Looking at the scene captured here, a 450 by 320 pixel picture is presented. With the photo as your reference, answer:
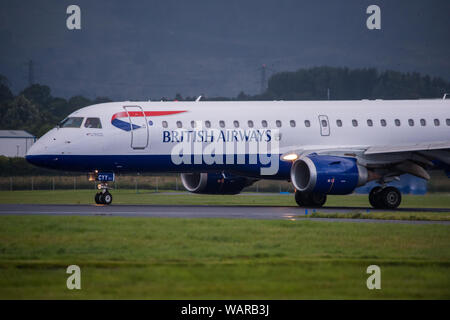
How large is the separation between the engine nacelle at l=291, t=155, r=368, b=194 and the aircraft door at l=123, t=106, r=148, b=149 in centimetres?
562

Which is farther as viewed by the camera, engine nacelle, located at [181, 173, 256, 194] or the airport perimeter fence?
the airport perimeter fence

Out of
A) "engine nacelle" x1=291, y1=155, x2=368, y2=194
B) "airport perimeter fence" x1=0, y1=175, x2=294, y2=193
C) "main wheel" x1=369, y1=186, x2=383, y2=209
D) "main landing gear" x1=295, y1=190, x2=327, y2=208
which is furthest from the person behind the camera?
"airport perimeter fence" x1=0, y1=175, x2=294, y2=193

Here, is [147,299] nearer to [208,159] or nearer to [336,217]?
[336,217]

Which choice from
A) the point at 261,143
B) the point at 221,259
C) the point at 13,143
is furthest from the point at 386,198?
the point at 13,143

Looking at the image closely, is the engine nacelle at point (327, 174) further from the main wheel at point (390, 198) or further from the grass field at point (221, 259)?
the grass field at point (221, 259)

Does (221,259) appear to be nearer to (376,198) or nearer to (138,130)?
(138,130)

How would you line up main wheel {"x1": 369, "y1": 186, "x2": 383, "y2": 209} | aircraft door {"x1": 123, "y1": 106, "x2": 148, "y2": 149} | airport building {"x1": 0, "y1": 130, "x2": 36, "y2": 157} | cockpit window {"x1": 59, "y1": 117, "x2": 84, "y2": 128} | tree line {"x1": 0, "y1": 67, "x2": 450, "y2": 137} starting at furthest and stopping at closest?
tree line {"x1": 0, "y1": 67, "x2": 450, "y2": 137} < airport building {"x1": 0, "y1": 130, "x2": 36, "y2": 157} < main wheel {"x1": 369, "y1": 186, "x2": 383, "y2": 209} < aircraft door {"x1": 123, "y1": 106, "x2": 148, "y2": 149} < cockpit window {"x1": 59, "y1": 117, "x2": 84, "y2": 128}

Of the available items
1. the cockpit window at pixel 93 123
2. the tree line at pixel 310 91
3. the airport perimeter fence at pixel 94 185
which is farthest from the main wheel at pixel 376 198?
the tree line at pixel 310 91

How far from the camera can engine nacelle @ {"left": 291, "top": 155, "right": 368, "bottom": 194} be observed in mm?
27688

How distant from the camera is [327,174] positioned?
27.7 meters

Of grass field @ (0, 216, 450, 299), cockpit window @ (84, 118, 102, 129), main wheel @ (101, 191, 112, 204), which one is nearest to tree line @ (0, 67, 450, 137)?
main wheel @ (101, 191, 112, 204)

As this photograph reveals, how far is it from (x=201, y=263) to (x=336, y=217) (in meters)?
10.6

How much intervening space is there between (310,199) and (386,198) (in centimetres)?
305

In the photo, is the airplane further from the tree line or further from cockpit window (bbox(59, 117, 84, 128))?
the tree line
